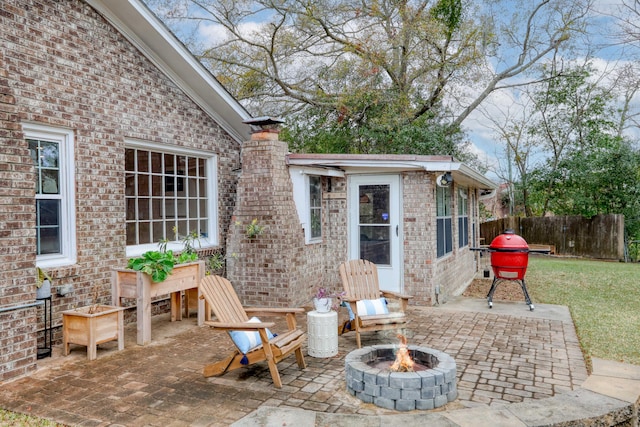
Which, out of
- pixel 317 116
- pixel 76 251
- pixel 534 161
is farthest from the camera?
pixel 534 161

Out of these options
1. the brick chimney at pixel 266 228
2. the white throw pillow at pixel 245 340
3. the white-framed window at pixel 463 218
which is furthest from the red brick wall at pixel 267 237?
the white-framed window at pixel 463 218

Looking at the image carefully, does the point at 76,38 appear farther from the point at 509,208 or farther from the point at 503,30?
the point at 509,208

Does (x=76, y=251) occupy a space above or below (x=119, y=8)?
below

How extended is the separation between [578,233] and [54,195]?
1806 cm

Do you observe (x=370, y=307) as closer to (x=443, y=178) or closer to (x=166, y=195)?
(x=443, y=178)

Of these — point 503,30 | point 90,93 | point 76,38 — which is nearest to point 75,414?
point 90,93

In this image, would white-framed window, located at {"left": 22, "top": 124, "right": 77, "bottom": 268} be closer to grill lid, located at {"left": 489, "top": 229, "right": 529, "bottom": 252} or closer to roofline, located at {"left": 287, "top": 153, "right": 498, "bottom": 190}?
roofline, located at {"left": 287, "top": 153, "right": 498, "bottom": 190}

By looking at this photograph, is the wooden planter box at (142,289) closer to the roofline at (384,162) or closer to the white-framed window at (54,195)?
the white-framed window at (54,195)

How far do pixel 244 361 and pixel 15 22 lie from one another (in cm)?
472

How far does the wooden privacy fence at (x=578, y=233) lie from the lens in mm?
17234

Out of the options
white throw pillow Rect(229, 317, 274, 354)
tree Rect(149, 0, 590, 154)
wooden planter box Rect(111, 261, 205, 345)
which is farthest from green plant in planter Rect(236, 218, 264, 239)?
tree Rect(149, 0, 590, 154)

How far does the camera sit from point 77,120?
6.20 metres

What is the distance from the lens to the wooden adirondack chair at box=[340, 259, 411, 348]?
225 inches

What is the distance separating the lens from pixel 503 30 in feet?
57.7
